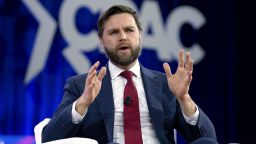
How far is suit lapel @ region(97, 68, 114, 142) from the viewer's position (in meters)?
2.01

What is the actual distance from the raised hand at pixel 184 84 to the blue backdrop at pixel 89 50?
197 centimetres

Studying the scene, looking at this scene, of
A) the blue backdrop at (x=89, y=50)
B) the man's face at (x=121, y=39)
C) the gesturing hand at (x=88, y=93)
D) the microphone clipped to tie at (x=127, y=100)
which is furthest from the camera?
the blue backdrop at (x=89, y=50)

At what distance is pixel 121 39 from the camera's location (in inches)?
86.2

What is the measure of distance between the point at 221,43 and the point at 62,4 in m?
1.54

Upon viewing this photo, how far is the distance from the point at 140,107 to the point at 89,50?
72.6 inches

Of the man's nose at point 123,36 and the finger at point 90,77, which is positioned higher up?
the man's nose at point 123,36

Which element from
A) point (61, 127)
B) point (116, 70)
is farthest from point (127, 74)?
point (61, 127)

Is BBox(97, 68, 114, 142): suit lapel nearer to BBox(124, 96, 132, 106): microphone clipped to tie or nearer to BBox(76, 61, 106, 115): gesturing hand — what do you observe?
BBox(124, 96, 132, 106): microphone clipped to tie

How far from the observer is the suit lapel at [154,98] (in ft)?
6.78

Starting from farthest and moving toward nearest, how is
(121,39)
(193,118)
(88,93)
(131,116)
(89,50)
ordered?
(89,50)
(121,39)
(131,116)
(193,118)
(88,93)

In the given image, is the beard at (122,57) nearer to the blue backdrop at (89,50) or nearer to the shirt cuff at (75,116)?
the shirt cuff at (75,116)

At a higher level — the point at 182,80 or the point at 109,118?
the point at 182,80

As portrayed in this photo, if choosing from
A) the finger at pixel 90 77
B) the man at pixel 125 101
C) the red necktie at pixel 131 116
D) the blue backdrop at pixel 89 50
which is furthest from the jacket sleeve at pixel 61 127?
the blue backdrop at pixel 89 50

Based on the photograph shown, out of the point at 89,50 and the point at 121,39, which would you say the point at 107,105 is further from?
the point at 89,50
